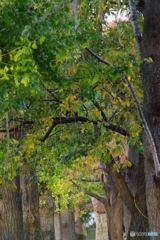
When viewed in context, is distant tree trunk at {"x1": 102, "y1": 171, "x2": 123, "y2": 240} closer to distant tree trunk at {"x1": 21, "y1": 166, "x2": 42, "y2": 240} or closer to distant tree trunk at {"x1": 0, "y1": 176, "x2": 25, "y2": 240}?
distant tree trunk at {"x1": 21, "y1": 166, "x2": 42, "y2": 240}

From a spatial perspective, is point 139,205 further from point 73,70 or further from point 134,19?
point 134,19

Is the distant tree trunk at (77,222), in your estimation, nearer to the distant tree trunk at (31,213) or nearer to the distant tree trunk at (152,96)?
the distant tree trunk at (31,213)

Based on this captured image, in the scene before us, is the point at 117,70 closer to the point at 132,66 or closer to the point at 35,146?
the point at 132,66

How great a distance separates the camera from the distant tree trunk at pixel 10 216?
1364 cm

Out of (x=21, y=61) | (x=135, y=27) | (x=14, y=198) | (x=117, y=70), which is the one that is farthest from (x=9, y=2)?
(x=14, y=198)

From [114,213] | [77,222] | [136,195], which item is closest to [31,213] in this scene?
[114,213]

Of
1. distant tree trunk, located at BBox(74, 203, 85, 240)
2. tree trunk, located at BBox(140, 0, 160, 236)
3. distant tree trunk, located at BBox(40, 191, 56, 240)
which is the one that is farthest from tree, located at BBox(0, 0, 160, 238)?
distant tree trunk, located at BBox(74, 203, 85, 240)

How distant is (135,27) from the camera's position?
8.04 meters

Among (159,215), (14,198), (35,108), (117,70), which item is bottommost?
(159,215)

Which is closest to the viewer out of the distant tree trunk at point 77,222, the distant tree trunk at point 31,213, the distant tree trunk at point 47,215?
the distant tree trunk at point 31,213

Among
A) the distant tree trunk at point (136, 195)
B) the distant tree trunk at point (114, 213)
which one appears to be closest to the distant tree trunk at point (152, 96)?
the distant tree trunk at point (136, 195)

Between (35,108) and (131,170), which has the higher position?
(35,108)

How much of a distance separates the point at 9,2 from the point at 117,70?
197cm

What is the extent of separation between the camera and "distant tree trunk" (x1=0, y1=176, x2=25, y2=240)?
13.6 meters
